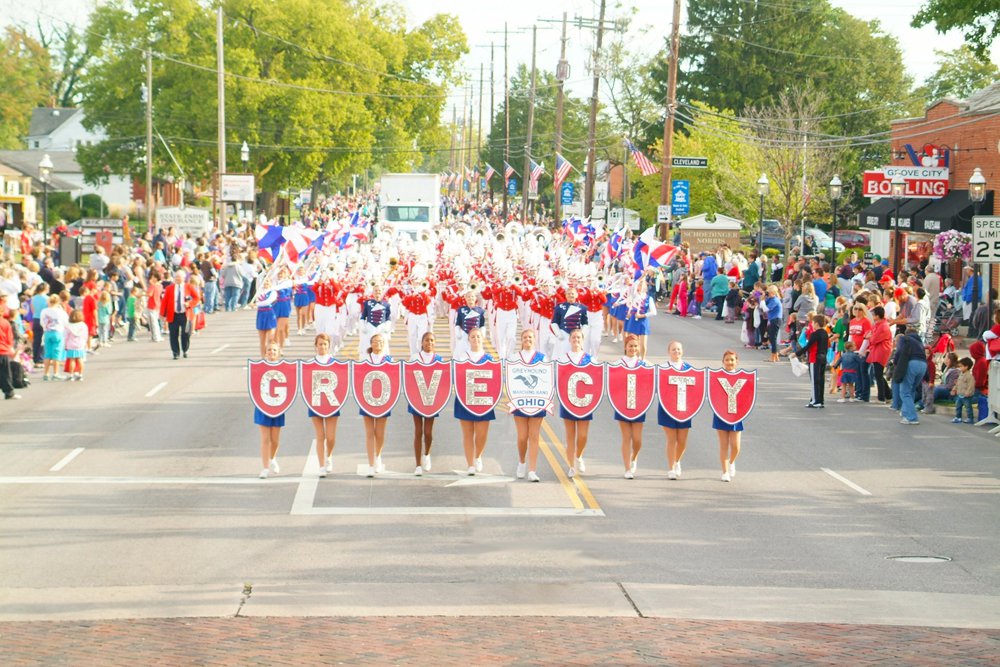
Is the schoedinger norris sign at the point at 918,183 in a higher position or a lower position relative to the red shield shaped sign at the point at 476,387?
higher

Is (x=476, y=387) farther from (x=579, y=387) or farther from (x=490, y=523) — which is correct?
(x=490, y=523)

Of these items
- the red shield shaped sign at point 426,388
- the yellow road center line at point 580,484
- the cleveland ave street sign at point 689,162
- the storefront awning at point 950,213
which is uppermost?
the cleveland ave street sign at point 689,162

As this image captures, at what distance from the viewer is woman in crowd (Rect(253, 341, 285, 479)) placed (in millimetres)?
16422

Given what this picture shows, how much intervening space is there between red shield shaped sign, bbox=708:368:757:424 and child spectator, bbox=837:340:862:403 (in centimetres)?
787

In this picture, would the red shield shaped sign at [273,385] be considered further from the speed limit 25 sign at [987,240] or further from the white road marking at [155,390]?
the speed limit 25 sign at [987,240]

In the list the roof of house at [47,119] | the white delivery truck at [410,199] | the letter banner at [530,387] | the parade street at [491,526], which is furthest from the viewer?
the roof of house at [47,119]

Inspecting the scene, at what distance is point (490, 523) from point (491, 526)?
0.14m

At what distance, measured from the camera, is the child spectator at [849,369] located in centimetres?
2423

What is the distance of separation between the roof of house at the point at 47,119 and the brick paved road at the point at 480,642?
110304 millimetres

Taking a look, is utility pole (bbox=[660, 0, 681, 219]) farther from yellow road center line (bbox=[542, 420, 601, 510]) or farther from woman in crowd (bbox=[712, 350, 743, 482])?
woman in crowd (bbox=[712, 350, 743, 482])

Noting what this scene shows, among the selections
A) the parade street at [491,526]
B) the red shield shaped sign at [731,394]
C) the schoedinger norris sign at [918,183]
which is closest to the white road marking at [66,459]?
the parade street at [491,526]

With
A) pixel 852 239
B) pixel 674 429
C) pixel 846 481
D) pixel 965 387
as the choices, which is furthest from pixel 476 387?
pixel 852 239

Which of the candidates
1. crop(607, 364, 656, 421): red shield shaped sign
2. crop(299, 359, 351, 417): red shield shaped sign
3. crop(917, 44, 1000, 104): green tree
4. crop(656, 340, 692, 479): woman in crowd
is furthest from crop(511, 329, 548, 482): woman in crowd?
crop(917, 44, 1000, 104): green tree

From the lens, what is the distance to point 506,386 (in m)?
17.0
